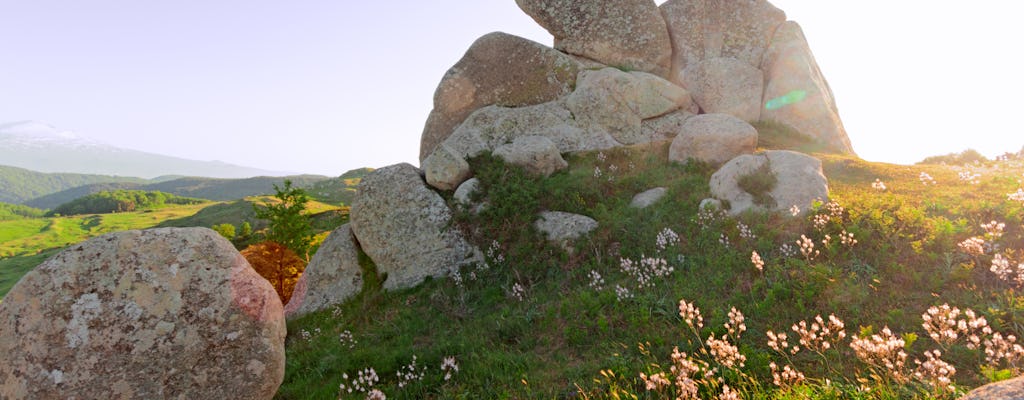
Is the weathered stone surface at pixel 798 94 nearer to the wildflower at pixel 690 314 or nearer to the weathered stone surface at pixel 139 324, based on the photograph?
the wildflower at pixel 690 314

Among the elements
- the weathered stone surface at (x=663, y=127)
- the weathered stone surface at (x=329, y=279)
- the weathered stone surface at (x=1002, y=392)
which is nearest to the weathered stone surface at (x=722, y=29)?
the weathered stone surface at (x=663, y=127)

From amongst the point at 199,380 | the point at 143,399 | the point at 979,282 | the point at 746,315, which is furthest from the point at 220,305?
the point at 979,282

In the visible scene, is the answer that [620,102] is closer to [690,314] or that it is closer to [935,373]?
[690,314]

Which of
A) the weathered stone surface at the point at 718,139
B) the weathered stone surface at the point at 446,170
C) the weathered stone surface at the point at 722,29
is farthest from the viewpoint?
the weathered stone surface at the point at 722,29

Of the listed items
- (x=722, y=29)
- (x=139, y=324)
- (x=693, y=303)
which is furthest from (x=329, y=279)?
(x=722, y=29)

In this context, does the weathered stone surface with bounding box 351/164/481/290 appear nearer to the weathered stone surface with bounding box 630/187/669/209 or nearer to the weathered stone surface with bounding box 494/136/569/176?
the weathered stone surface with bounding box 494/136/569/176

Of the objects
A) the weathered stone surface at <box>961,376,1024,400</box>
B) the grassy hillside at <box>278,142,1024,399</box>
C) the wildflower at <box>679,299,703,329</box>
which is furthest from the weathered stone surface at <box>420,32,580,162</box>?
the weathered stone surface at <box>961,376,1024,400</box>

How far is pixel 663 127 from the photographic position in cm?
2434

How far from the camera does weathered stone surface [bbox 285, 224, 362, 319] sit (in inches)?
645

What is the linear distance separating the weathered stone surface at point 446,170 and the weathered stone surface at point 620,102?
331 inches

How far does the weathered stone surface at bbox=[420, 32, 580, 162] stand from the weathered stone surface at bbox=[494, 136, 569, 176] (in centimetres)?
695

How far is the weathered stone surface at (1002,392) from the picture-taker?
3777 mm

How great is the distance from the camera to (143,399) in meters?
7.33

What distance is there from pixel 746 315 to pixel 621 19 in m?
24.5
